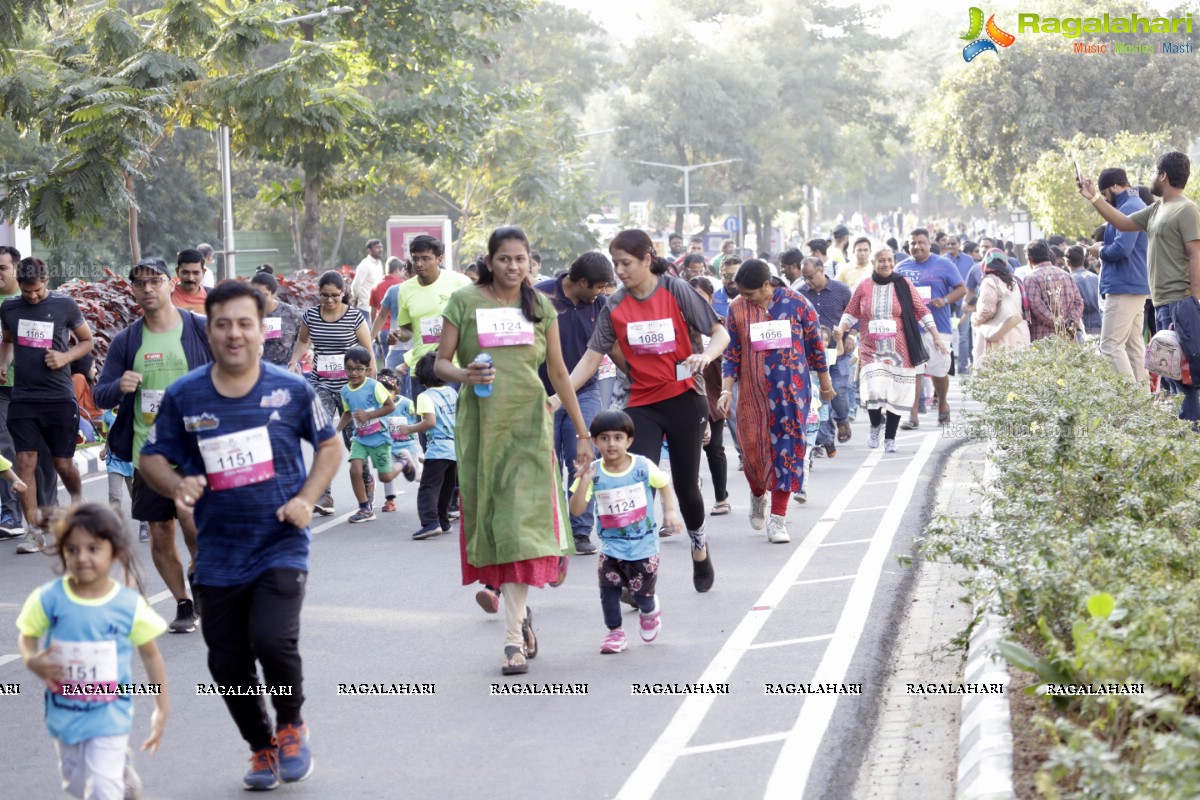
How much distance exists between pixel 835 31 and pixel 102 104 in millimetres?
66639

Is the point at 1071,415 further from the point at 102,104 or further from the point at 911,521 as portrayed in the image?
the point at 102,104

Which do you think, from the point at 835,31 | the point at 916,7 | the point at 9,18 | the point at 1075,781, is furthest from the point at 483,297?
the point at 916,7

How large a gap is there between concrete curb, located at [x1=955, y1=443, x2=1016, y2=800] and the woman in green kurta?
188 cm

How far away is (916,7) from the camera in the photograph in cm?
19100

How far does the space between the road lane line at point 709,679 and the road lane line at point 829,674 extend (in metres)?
0.38

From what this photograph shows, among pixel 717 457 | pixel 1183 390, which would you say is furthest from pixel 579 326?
pixel 1183 390

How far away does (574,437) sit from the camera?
36.4 ft

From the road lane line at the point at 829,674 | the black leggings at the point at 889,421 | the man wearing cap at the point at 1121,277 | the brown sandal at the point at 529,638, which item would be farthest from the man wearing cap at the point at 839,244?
the brown sandal at the point at 529,638

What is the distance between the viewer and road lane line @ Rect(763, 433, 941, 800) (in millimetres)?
5934

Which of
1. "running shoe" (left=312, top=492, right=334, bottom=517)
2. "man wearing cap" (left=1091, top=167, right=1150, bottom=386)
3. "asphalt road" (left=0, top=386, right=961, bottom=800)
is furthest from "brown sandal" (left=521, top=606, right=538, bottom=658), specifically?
"man wearing cap" (left=1091, top=167, right=1150, bottom=386)

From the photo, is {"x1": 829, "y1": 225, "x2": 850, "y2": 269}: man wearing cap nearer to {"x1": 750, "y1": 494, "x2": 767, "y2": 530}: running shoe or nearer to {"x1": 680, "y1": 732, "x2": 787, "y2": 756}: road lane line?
{"x1": 750, "y1": 494, "x2": 767, "y2": 530}: running shoe

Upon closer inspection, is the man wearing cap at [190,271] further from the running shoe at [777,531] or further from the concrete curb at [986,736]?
the concrete curb at [986,736]

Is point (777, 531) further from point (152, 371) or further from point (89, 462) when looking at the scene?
point (89, 462)

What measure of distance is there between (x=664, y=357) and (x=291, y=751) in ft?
12.1
